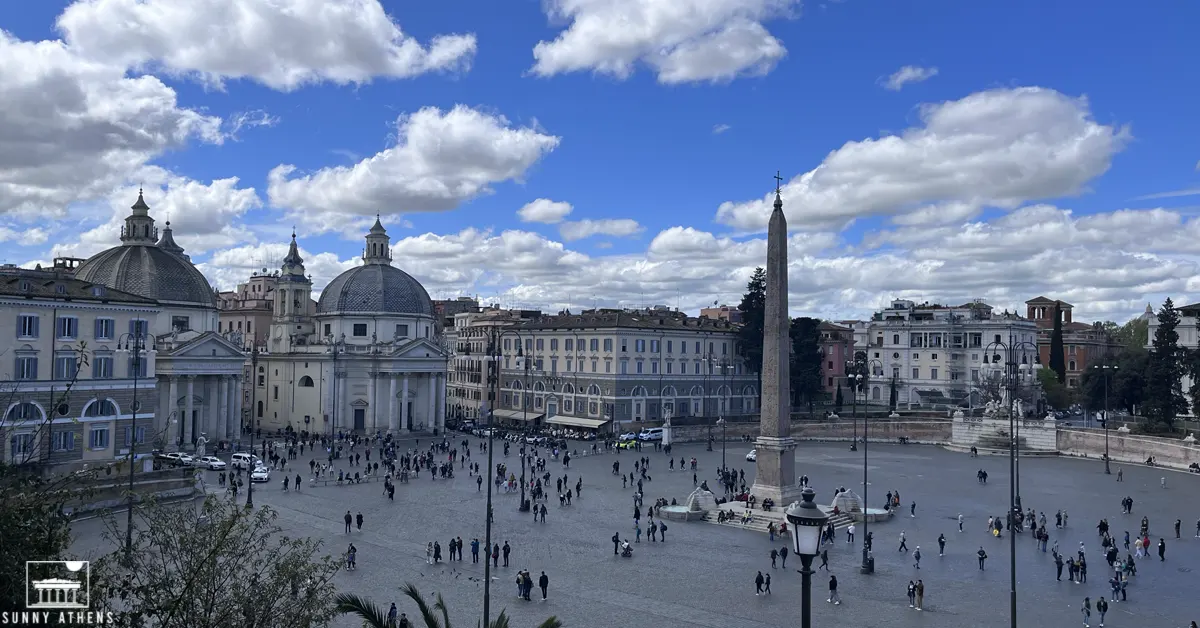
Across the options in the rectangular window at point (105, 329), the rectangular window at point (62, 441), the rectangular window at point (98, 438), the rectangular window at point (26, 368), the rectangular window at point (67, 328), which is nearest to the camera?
the rectangular window at point (26, 368)

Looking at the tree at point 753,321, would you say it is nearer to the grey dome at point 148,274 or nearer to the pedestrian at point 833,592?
the grey dome at point 148,274

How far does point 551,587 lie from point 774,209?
15.7m

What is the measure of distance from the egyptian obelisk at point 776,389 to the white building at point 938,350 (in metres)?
46.3

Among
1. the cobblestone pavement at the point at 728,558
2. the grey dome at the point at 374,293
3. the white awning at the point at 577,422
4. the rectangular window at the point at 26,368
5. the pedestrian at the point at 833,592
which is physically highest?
the grey dome at the point at 374,293

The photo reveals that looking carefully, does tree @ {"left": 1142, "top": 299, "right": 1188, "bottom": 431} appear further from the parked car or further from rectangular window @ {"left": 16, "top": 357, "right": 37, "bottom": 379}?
rectangular window @ {"left": 16, "top": 357, "right": 37, "bottom": 379}

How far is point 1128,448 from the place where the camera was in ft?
157

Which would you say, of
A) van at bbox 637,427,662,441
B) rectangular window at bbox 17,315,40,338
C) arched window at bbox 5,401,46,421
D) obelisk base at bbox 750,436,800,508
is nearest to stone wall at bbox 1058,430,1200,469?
van at bbox 637,427,662,441

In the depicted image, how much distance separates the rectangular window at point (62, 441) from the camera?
111ft

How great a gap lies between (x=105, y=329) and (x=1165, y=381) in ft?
168

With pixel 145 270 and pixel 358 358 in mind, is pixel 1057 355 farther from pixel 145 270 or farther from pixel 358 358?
pixel 145 270

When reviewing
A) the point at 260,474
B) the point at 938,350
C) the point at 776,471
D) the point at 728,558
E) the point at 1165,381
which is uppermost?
the point at 938,350

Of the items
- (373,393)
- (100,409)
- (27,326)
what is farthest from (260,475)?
(373,393)

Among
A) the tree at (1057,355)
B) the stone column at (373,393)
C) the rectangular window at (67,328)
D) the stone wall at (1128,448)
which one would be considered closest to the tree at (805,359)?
the stone wall at (1128,448)

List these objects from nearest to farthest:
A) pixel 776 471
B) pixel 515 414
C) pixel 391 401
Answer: pixel 776 471 < pixel 391 401 < pixel 515 414
